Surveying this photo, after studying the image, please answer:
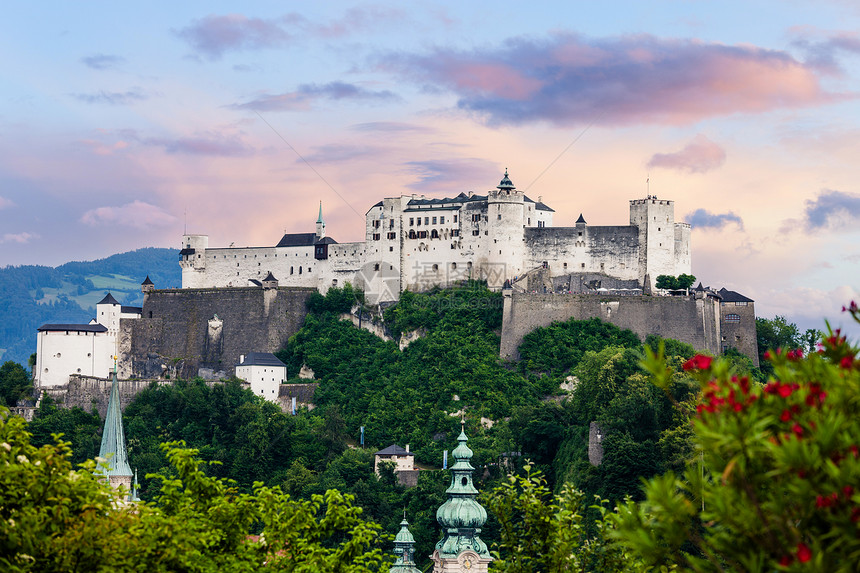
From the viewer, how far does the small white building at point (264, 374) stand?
72875 mm

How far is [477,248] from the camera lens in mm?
72750

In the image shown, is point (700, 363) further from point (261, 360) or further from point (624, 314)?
point (261, 360)

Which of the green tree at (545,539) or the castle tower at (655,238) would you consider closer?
the green tree at (545,539)

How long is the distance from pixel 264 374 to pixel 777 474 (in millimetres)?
63696

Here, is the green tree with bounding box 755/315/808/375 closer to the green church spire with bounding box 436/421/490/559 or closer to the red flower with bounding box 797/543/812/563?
the green church spire with bounding box 436/421/490/559

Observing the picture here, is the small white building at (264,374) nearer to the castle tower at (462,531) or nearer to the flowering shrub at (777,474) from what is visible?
the castle tower at (462,531)

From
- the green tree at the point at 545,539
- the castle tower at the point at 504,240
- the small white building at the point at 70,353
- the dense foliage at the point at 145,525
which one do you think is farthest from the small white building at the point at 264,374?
the green tree at the point at 545,539

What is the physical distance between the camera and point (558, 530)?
21.1 meters

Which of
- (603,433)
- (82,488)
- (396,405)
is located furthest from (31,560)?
(396,405)

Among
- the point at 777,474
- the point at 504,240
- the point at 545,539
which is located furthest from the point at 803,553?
the point at 504,240

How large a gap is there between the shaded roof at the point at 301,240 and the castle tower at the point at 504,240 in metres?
11.4

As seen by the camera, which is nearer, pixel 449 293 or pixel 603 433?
pixel 603 433

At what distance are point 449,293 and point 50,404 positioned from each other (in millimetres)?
22535

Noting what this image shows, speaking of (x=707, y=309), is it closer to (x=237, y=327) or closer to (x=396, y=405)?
(x=396, y=405)
